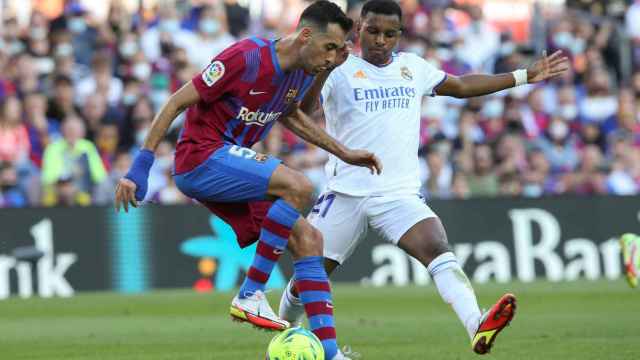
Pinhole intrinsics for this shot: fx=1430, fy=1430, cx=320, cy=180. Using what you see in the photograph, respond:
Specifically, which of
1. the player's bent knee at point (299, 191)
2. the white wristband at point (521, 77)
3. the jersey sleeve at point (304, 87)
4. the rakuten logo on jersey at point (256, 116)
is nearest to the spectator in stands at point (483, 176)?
the white wristband at point (521, 77)

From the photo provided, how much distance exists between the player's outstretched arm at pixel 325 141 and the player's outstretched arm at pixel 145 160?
2.78ft

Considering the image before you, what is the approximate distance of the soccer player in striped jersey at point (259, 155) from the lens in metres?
8.51

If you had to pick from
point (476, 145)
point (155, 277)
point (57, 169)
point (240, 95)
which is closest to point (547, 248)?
point (476, 145)

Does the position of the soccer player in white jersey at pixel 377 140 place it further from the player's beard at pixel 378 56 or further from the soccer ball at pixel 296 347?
the soccer ball at pixel 296 347

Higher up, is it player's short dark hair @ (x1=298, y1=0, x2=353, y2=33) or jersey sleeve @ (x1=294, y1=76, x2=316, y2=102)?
player's short dark hair @ (x1=298, y1=0, x2=353, y2=33)

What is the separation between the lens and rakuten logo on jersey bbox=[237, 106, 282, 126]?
29.0ft

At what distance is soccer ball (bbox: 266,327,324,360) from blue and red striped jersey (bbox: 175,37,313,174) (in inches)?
50.1

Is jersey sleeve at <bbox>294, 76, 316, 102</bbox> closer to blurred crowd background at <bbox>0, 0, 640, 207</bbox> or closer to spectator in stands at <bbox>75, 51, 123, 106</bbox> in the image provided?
blurred crowd background at <bbox>0, 0, 640, 207</bbox>

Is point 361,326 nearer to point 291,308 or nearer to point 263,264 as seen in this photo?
point 291,308

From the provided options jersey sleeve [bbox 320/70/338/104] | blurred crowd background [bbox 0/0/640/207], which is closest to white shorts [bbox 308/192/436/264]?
jersey sleeve [bbox 320/70/338/104]

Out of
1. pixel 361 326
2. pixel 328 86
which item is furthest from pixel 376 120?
pixel 361 326

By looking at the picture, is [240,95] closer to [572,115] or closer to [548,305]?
[548,305]

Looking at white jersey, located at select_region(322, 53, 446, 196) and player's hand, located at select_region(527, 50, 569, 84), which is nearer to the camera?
white jersey, located at select_region(322, 53, 446, 196)

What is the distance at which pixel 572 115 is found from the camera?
21.4 metres
